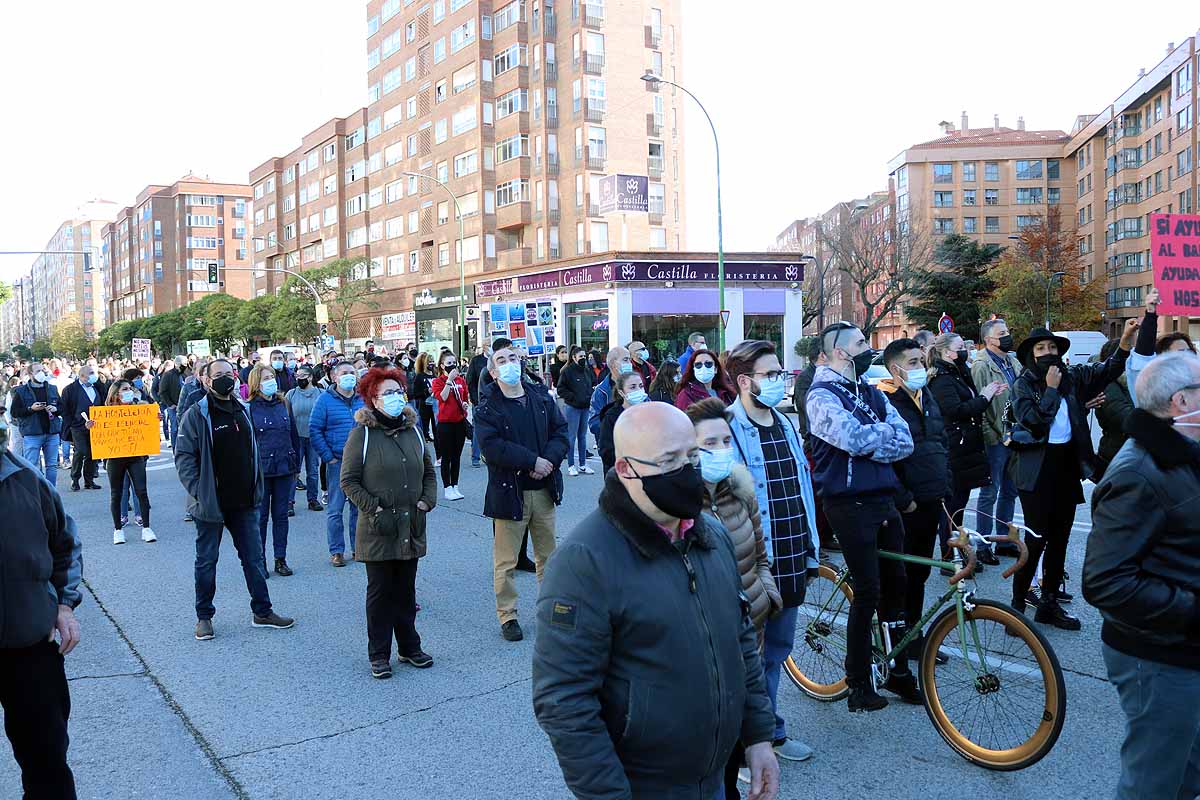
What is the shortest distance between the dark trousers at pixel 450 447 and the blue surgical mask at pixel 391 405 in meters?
6.72

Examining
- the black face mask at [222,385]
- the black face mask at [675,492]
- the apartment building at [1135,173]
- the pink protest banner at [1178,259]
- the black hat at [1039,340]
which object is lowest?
the black face mask at [675,492]

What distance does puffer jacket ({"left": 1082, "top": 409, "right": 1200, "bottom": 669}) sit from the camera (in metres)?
2.85

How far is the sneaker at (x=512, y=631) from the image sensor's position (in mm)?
6402

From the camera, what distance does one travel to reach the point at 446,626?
6.83 m

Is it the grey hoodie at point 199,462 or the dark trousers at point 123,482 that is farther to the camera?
the dark trousers at point 123,482

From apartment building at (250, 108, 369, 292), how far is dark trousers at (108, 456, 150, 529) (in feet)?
190

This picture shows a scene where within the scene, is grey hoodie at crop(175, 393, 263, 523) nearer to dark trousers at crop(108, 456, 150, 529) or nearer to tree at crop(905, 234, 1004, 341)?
dark trousers at crop(108, 456, 150, 529)

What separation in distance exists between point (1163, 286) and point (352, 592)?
8.28 m

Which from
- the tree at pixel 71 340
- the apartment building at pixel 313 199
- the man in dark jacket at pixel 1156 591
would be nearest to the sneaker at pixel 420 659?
the man in dark jacket at pixel 1156 591

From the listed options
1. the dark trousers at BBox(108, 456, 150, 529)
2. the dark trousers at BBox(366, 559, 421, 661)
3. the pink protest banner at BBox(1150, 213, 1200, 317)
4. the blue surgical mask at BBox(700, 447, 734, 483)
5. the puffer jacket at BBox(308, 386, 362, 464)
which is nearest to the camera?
the blue surgical mask at BBox(700, 447, 734, 483)

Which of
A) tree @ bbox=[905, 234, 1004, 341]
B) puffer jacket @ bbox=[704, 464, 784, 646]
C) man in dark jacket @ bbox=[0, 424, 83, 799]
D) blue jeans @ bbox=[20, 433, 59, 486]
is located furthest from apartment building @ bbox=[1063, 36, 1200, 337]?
man in dark jacket @ bbox=[0, 424, 83, 799]

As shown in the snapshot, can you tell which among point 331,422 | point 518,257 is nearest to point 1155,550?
point 331,422

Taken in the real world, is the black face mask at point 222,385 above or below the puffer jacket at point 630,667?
above

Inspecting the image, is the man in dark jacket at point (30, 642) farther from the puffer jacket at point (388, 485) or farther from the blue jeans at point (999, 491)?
the blue jeans at point (999, 491)
